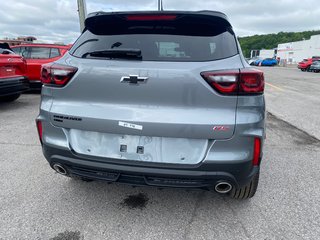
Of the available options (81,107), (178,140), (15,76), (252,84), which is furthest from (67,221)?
(15,76)

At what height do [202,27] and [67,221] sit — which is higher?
[202,27]

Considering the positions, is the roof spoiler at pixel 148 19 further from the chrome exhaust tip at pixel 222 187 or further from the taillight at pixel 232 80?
the chrome exhaust tip at pixel 222 187

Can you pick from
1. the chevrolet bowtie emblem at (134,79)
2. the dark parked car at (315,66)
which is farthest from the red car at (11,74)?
the dark parked car at (315,66)

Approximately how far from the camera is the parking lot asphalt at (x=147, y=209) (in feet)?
7.31

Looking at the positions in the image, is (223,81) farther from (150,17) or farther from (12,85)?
(12,85)

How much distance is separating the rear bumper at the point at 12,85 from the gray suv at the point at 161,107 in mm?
4348

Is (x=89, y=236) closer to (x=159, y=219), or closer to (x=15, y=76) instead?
(x=159, y=219)

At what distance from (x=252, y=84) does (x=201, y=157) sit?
648mm

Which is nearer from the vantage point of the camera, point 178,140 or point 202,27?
point 178,140

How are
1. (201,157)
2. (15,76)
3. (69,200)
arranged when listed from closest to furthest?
(201,157) < (69,200) < (15,76)

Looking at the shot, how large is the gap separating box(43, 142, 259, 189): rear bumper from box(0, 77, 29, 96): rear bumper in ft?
15.0

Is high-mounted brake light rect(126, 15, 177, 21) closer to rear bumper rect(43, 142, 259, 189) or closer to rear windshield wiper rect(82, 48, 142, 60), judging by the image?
rear windshield wiper rect(82, 48, 142, 60)

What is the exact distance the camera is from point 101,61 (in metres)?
2.12

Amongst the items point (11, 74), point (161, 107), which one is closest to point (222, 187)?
point (161, 107)
